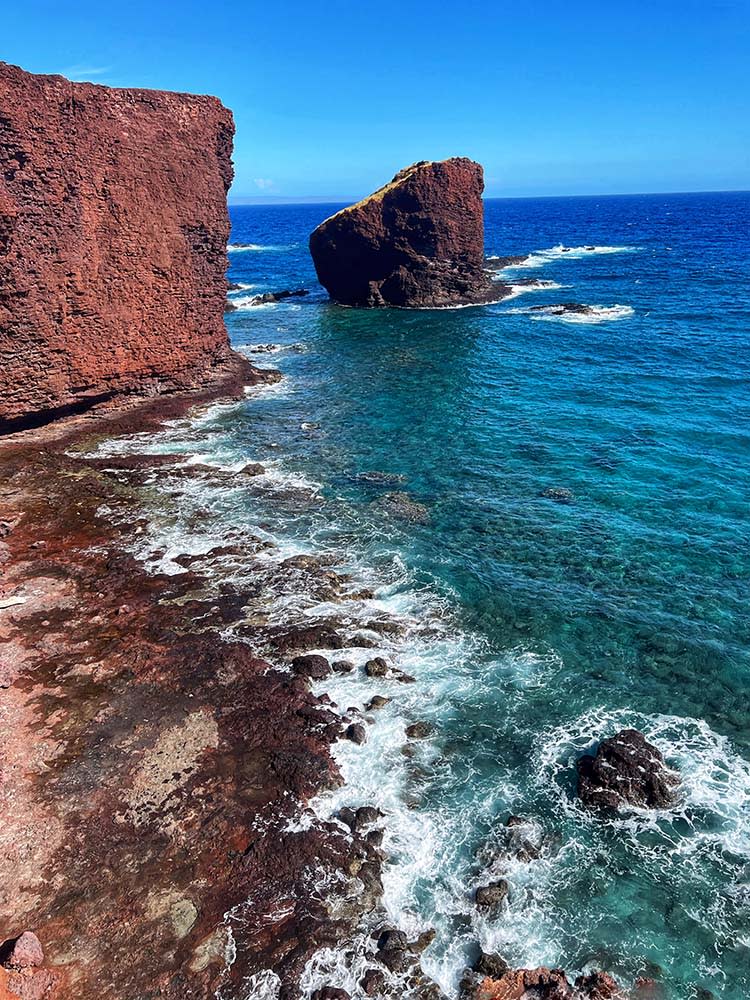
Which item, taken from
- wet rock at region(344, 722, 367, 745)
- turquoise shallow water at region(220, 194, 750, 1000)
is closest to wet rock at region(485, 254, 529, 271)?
turquoise shallow water at region(220, 194, 750, 1000)

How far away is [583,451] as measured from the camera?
112 ft

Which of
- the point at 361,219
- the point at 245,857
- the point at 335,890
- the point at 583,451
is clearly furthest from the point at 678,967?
the point at 361,219

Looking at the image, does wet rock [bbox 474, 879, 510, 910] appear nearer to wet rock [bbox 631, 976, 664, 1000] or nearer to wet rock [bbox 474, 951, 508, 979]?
wet rock [bbox 474, 951, 508, 979]

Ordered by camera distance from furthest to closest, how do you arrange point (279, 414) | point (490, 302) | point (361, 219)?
point (490, 302) < point (361, 219) < point (279, 414)

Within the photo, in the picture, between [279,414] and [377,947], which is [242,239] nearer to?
[279,414]

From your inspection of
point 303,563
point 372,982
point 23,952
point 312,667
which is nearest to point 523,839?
point 372,982

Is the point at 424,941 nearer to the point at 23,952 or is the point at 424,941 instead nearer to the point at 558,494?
the point at 23,952

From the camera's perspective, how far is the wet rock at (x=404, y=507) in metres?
27.7

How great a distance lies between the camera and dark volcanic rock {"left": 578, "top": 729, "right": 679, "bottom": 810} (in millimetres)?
15125

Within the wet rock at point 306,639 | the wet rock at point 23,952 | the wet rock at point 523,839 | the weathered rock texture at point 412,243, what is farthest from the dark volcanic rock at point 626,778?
the weathered rock texture at point 412,243

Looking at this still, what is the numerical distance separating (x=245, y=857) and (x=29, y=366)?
90.6 ft

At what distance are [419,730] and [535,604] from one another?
22.9ft

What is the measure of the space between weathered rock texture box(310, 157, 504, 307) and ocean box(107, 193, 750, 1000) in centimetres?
2176

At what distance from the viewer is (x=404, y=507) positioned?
28.5 metres
